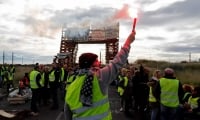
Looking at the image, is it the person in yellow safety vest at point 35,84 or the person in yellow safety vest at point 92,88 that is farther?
the person in yellow safety vest at point 35,84

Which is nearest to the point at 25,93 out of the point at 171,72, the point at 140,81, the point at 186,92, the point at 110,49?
the point at 140,81

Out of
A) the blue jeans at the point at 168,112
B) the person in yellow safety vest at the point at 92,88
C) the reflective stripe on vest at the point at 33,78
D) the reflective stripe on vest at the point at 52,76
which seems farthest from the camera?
the reflective stripe on vest at the point at 52,76

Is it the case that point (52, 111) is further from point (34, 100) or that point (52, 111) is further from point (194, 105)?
point (194, 105)

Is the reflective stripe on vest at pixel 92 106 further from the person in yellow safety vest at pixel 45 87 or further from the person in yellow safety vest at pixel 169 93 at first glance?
the person in yellow safety vest at pixel 45 87

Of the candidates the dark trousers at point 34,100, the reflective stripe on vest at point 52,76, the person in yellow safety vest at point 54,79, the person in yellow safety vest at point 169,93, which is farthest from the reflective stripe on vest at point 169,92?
the reflective stripe on vest at point 52,76

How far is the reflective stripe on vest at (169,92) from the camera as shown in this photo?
12445 millimetres

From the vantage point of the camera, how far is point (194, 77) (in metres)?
30.4

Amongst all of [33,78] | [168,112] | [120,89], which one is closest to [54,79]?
[33,78]

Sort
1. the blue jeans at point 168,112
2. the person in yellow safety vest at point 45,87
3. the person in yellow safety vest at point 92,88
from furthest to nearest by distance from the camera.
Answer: the person in yellow safety vest at point 45,87, the blue jeans at point 168,112, the person in yellow safety vest at point 92,88

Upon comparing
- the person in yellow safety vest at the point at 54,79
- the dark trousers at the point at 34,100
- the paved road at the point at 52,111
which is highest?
the person in yellow safety vest at the point at 54,79

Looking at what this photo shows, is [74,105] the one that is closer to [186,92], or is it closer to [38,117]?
[186,92]

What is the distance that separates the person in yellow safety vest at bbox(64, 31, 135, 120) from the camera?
527 centimetres

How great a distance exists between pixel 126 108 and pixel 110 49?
71.9ft

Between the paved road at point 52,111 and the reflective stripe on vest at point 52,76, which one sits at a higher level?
the reflective stripe on vest at point 52,76
